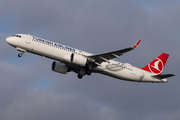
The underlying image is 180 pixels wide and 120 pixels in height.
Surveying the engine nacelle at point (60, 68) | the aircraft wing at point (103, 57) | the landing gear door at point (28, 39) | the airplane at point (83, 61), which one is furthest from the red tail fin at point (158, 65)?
the landing gear door at point (28, 39)

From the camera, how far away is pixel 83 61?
49.0m

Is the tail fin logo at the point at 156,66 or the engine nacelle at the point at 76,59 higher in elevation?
the tail fin logo at the point at 156,66

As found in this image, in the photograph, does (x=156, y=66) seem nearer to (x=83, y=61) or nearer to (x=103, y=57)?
(x=103, y=57)

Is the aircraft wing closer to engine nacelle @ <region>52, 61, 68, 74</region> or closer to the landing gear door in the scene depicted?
engine nacelle @ <region>52, 61, 68, 74</region>

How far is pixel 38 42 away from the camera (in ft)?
158

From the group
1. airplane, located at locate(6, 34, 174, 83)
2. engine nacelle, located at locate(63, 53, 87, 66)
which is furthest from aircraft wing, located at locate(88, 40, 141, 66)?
engine nacelle, located at locate(63, 53, 87, 66)

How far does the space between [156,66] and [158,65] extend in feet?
1.63

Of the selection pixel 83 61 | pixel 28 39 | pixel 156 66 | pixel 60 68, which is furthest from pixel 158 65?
pixel 28 39

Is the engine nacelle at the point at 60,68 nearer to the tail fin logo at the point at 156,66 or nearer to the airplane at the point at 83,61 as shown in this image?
the airplane at the point at 83,61

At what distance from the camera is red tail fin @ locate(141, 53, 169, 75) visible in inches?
2219

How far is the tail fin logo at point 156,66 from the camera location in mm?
56466

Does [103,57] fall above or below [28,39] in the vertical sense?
below

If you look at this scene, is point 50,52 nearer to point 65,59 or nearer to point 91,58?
point 65,59

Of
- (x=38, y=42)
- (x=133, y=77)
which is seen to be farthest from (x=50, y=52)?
(x=133, y=77)
